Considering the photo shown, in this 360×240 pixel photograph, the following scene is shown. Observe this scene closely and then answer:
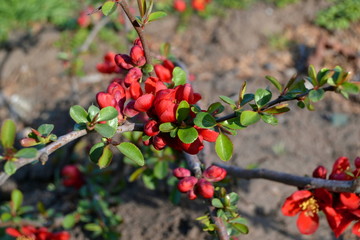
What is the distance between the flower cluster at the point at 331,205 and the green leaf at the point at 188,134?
0.48 meters

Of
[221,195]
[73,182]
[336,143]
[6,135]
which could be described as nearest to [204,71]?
[336,143]

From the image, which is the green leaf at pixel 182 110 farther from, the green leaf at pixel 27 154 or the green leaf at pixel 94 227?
the green leaf at pixel 94 227

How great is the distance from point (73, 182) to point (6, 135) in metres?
1.31

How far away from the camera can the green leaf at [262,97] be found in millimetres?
1049

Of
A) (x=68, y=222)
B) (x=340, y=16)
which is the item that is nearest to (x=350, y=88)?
(x=68, y=222)

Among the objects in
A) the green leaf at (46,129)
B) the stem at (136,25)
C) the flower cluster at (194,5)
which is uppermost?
the stem at (136,25)

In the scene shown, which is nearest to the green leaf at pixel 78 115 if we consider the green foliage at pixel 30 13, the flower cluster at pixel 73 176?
the flower cluster at pixel 73 176

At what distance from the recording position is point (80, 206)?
2047mm

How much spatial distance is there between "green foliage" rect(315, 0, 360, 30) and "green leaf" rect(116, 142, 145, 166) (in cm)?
296

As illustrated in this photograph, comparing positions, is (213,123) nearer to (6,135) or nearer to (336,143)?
(6,135)

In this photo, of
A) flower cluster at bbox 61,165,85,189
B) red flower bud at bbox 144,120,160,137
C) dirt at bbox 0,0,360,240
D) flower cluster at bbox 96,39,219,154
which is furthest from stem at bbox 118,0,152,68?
flower cluster at bbox 61,165,85,189

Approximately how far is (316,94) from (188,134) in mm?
333

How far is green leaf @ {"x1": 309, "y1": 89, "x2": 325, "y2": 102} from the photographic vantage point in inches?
37.9

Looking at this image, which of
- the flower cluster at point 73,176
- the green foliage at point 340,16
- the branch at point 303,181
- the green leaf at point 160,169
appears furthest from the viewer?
the green foliage at point 340,16
